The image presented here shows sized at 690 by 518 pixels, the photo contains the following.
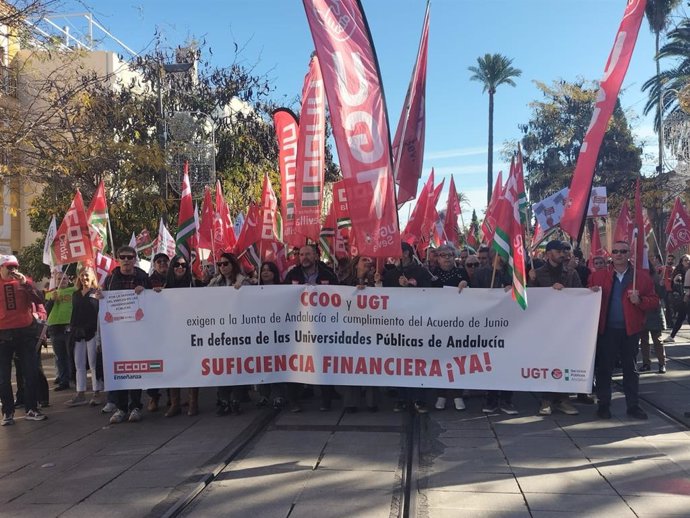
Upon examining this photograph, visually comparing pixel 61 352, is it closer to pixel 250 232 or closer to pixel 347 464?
pixel 250 232

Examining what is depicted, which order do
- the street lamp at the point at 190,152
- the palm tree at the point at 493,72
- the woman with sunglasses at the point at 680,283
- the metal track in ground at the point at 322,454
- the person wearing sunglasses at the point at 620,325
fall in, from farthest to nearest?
1. the palm tree at the point at 493,72
2. the street lamp at the point at 190,152
3. the woman with sunglasses at the point at 680,283
4. the person wearing sunglasses at the point at 620,325
5. the metal track in ground at the point at 322,454

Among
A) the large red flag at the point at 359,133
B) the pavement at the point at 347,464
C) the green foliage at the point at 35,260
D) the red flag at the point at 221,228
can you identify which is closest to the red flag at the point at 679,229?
the pavement at the point at 347,464

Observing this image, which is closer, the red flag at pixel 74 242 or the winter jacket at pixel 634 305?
the winter jacket at pixel 634 305

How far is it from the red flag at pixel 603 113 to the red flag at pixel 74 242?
603 cm

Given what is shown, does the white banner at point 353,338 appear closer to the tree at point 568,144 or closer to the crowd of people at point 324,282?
the crowd of people at point 324,282

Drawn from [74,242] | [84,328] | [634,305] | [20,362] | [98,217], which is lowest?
[20,362]

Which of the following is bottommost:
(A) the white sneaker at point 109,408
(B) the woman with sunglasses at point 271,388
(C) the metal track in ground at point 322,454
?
(A) the white sneaker at point 109,408

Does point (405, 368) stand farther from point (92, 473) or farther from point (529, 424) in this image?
point (92, 473)

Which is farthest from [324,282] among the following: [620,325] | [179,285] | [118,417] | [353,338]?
[620,325]

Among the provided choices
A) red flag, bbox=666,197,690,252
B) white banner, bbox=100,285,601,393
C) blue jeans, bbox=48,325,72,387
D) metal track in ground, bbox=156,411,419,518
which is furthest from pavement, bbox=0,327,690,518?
red flag, bbox=666,197,690,252

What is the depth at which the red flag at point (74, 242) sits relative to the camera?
28.6 feet

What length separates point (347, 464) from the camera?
5.61 m

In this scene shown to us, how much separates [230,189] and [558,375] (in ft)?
48.8

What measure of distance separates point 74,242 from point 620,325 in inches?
267
